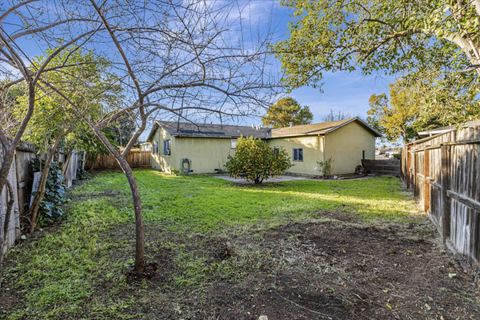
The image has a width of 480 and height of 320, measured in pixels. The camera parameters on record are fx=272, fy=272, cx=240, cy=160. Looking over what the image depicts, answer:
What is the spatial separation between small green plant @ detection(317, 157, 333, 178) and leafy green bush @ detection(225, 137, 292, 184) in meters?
4.30

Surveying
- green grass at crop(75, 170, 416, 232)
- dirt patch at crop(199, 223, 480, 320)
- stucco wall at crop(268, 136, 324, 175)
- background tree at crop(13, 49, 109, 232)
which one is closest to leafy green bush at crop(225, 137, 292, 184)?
green grass at crop(75, 170, 416, 232)

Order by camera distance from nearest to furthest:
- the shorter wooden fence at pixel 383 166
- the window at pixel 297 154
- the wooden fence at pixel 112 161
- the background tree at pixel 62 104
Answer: the background tree at pixel 62 104
the shorter wooden fence at pixel 383 166
the window at pixel 297 154
the wooden fence at pixel 112 161

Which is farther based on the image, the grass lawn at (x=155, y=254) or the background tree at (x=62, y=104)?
the background tree at (x=62, y=104)

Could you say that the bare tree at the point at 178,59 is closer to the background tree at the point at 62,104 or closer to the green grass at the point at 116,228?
the background tree at the point at 62,104

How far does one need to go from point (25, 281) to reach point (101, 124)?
6.44 feet

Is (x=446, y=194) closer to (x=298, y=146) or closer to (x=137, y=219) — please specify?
(x=137, y=219)

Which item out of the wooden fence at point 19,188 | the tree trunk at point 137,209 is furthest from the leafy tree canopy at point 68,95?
the tree trunk at point 137,209

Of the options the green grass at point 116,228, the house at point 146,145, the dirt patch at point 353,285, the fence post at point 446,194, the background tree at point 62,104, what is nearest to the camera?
the dirt patch at point 353,285

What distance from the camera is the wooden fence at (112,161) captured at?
17281 mm

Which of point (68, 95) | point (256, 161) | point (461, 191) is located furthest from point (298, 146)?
point (68, 95)

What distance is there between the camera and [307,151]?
53.6ft

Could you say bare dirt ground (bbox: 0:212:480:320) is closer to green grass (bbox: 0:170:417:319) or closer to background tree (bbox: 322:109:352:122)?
green grass (bbox: 0:170:417:319)

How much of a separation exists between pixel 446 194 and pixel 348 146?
1311 centimetres

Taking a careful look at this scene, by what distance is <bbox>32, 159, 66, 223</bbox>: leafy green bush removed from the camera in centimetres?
510
